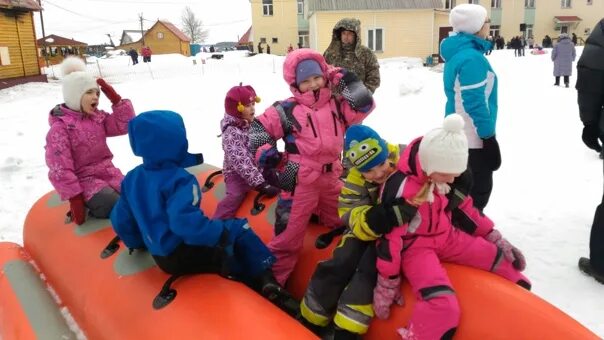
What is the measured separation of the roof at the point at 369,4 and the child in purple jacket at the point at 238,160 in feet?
Answer: 77.7

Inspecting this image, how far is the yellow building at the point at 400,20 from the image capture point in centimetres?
2639

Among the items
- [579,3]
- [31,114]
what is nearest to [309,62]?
[31,114]

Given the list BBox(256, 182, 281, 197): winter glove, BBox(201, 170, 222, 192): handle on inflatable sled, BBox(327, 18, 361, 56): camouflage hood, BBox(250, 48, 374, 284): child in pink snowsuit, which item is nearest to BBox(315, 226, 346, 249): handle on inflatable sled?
BBox(250, 48, 374, 284): child in pink snowsuit

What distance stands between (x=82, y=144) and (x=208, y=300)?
7.07ft

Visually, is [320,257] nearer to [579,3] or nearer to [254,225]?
[254,225]

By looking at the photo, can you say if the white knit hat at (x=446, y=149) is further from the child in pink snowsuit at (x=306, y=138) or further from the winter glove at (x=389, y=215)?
the child in pink snowsuit at (x=306, y=138)

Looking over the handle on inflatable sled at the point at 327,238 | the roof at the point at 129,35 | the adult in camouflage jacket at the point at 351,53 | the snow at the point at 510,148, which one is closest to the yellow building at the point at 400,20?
the snow at the point at 510,148

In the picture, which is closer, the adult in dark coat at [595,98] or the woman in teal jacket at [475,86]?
the adult in dark coat at [595,98]

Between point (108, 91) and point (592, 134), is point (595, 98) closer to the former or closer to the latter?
point (592, 134)

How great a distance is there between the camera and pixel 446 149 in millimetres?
2205

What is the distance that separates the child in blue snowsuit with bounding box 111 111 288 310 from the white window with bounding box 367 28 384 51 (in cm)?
2512

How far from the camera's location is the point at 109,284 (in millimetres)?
2965

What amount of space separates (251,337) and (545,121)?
29.4ft

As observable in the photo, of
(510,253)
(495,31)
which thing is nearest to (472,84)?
(510,253)
